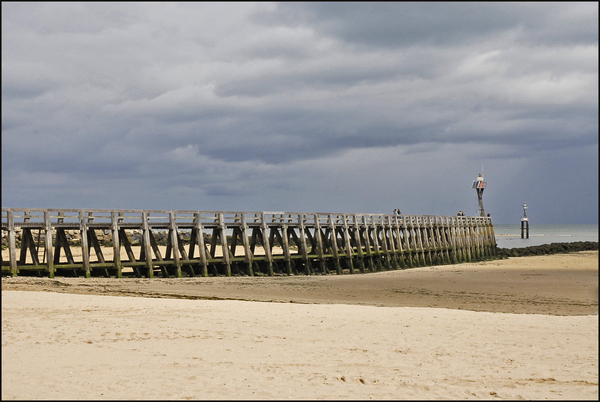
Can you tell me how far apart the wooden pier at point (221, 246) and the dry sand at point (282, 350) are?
557 cm

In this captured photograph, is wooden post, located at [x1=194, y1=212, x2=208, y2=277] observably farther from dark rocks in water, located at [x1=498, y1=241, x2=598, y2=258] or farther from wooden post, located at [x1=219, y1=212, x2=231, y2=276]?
dark rocks in water, located at [x1=498, y1=241, x2=598, y2=258]

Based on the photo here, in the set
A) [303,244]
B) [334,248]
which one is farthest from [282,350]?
[334,248]

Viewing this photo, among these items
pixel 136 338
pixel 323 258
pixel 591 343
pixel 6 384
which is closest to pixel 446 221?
pixel 323 258

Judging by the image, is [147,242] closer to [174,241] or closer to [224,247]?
[174,241]

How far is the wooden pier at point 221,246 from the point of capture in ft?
78.2

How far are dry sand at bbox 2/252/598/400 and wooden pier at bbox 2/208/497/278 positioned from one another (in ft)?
18.3

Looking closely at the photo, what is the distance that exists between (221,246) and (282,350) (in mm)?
27534

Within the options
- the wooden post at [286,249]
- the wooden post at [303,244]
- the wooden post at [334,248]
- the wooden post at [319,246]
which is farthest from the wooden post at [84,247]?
the wooden post at [334,248]

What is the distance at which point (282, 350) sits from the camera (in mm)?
10797

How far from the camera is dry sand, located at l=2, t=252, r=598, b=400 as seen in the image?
27.5ft

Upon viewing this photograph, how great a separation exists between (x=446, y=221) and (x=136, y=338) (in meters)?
43.8

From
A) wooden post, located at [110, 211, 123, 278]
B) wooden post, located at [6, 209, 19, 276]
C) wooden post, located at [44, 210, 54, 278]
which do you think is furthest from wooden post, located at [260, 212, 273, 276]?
wooden post, located at [6, 209, 19, 276]

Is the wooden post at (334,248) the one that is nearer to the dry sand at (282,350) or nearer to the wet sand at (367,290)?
the wet sand at (367,290)

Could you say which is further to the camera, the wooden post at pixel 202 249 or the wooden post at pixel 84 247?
the wooden post at pixel 202 249
